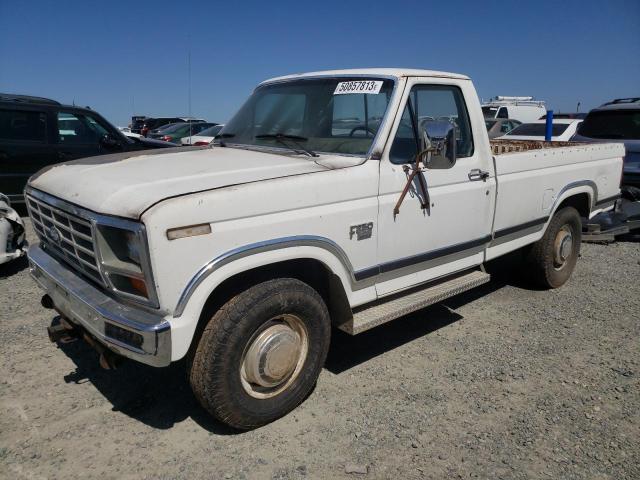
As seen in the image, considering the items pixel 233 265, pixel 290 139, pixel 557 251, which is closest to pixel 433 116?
pixel 290 139

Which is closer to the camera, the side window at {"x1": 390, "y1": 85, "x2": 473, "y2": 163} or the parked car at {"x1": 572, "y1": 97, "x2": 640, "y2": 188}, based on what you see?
the side window at {"x1": 390, "y1": 85, "x2": 473, "y2": 163}

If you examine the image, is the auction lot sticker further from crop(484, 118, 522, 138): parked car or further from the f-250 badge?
crop(484, 118, 522, 138): parked car

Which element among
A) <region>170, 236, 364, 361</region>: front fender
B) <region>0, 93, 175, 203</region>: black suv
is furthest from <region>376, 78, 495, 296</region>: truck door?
<region>0, 93, 175, 203</region>: black suv

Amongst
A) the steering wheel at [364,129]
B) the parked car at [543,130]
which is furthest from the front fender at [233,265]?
the parked car at [543,130]

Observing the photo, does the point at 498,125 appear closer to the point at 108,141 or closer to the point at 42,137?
the point at 108,141

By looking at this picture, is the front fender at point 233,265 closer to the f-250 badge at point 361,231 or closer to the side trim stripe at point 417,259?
the f-250 badge at point 361,231

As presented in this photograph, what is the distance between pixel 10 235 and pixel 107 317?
12.2ft

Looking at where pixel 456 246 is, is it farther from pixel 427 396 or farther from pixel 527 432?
pixel 527 432

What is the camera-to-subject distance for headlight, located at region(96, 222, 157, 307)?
8.03 ft

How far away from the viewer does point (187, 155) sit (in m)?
3.65

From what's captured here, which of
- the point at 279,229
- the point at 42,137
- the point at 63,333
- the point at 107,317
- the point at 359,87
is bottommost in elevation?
the point at 63,333

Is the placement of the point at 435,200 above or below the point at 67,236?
above

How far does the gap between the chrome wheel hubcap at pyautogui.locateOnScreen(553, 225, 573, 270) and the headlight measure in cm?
415

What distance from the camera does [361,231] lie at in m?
3.18
